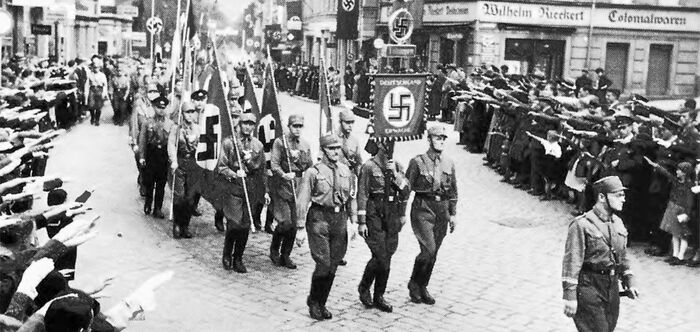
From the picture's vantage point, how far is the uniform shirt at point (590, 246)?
7426 millimetres

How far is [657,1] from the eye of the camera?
41.0 m

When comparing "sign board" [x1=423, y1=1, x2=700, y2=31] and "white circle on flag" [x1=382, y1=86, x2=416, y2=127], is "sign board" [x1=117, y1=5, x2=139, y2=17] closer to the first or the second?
"sign board" [x1=423, y1=1, x2=700, y2=31]

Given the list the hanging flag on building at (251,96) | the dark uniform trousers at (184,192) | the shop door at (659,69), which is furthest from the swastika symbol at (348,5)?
the dark uniform trousers at (184,192)

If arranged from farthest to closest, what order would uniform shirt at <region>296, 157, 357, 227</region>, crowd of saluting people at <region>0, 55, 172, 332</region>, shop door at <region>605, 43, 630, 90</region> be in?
shop door at <region>605, 43, 630, 90</region> → uniform shirt at <region>296, 157, 357, 227</region> → crowd of saluting people at <region>0, 55, 172, 332</region>

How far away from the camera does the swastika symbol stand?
43.7 meters

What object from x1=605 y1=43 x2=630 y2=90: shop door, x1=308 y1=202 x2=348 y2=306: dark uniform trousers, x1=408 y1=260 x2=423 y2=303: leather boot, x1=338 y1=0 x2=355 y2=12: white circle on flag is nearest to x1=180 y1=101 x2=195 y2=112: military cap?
x1=308 y1=202 x2=348 y2=306: dark uniform trousers

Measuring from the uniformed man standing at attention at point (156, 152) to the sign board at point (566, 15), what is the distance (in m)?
24.7

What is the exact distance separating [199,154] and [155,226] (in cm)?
191

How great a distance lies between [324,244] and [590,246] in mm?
3184

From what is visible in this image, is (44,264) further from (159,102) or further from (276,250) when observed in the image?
(159,102)

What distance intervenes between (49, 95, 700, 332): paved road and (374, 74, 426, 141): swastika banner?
72.7 inches

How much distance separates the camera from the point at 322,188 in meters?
10.0

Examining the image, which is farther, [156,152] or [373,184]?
[156,152]

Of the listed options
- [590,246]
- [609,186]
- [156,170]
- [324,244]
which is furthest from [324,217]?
[156,170]
